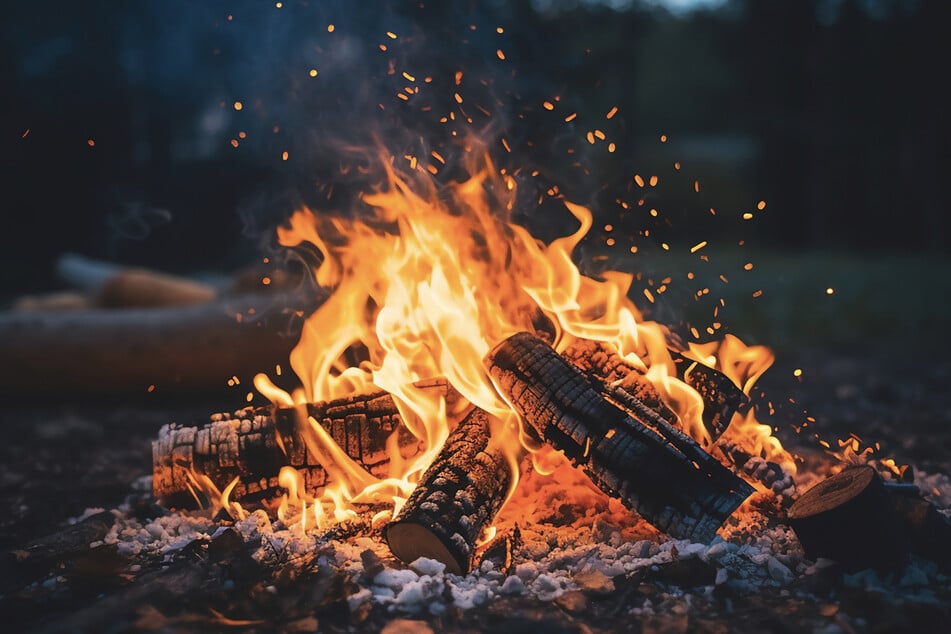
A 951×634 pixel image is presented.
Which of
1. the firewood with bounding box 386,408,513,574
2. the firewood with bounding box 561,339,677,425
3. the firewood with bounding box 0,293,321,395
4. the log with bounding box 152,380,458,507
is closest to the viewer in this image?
the firewood with bounding box 386,408,513,574

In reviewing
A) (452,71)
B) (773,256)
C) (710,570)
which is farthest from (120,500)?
(773,256)

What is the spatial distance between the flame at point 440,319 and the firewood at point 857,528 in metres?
0.73

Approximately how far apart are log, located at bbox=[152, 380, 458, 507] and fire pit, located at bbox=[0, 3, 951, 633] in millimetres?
11

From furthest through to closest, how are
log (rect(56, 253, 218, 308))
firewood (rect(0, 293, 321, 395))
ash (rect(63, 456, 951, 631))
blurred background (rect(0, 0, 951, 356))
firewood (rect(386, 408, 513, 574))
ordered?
log (rect(56, 253, 218, 308)) < blurred background (rect(0, 0, 951, 356)) < firewood (rect(0, 293, 321, 395)) < firewood (rect(386, 408, 513, 574)) < ash (rect(63, 456, 951, 631))

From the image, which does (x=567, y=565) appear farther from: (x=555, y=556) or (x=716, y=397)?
(x=716, y=397)

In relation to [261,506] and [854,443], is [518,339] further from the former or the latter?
[854,443]

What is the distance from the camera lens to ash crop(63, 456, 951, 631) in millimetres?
2752

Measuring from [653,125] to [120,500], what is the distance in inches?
1143

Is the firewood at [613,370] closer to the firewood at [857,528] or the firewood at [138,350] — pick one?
the firewood at [857,528]

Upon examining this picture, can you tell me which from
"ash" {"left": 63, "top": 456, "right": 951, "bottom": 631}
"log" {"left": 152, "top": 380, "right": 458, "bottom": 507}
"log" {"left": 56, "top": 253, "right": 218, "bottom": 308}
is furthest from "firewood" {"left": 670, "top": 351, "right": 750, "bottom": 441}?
"log" {"left": 56, "top": 253, "right": 218, "bottom": 308}

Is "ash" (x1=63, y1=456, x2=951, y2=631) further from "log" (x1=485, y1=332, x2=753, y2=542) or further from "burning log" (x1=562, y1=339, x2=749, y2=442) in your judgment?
"burning log" (x1=562, y1=339, x2=749, y2=442)

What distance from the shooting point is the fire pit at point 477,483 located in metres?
2.75

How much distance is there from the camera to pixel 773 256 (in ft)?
55.7

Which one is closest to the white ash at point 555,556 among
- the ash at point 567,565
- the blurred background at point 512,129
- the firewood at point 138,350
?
the ash at point 567,565
